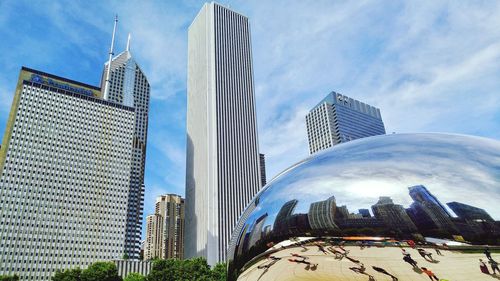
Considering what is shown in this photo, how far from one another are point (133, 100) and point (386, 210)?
177 metres

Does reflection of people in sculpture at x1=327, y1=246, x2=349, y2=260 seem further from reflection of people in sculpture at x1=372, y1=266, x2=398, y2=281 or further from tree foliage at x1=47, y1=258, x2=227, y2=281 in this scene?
tree foliage at x1=47, y1=258, x2=227, y2=281

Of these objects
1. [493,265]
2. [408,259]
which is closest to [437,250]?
[408,259]

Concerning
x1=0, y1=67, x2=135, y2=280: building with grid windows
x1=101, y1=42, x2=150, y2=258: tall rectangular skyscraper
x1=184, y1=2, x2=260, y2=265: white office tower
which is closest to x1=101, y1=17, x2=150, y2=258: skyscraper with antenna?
x1=101, y1=42, x2=150, y2=258: tall rectangular skyscraper

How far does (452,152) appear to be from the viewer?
2570 mm

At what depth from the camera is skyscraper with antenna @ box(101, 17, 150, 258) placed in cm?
14138

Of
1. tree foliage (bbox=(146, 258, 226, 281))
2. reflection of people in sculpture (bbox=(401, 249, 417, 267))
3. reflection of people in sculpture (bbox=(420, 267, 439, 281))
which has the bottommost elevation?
tree foliage (bbox=(146, 258, 226, 281))

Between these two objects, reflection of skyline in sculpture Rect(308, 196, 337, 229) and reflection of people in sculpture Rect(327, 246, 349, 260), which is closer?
reflection of people in sculpture Rect(327, 246, 349, 260)

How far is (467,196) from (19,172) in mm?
114139

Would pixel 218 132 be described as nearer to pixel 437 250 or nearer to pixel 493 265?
pixel 437 250

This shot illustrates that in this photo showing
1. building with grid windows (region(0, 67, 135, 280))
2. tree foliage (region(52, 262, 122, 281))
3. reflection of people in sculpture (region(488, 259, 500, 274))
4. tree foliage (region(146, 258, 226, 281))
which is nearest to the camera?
reflection of people in sculpture (region(488, 259, 500, 274))

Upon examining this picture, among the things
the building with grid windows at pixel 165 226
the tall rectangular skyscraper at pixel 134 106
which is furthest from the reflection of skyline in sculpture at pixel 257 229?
the building with grid windows at pixel 165 226

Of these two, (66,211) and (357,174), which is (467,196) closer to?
(357,174)

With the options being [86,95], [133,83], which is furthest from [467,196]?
[133,83]

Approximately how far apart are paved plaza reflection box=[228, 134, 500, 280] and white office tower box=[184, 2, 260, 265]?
8410 cm
